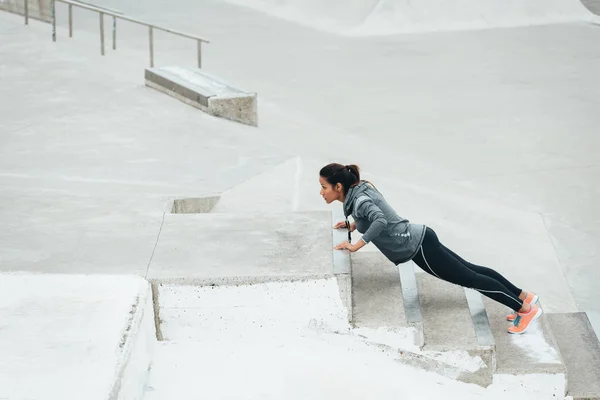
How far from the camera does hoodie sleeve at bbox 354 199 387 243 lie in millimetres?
6785

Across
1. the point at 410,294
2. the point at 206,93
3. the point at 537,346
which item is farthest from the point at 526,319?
the point at 206,93

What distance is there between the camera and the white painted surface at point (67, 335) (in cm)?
479

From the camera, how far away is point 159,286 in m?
6.90

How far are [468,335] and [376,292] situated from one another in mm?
799

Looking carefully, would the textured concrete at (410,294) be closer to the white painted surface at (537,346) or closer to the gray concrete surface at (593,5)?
the white painted surface at (537,346)

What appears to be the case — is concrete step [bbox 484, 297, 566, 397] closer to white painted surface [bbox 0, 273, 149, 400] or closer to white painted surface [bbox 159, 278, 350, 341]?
white painted surface [bbox 159, 278, 350, 341]

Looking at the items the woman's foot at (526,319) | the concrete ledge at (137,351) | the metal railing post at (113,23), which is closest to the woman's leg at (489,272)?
the woman's foot at (526,319)

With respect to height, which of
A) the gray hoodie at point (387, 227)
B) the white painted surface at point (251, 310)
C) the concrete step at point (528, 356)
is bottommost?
the concrete step at point (528, 356)

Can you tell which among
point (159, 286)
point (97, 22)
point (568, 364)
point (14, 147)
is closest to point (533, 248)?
point (568, 364)

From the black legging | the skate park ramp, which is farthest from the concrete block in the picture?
the skate park ramp

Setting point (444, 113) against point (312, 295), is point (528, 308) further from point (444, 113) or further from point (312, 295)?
point (444, 113)

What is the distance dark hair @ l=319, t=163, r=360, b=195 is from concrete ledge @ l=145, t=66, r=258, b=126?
525 centimetres

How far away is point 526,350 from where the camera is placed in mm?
6965

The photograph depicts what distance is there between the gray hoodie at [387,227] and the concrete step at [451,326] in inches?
21.0
